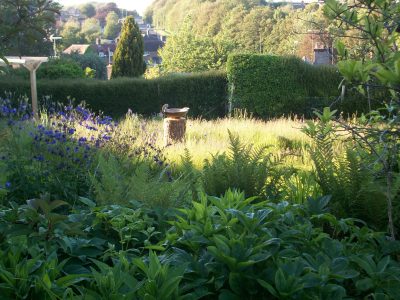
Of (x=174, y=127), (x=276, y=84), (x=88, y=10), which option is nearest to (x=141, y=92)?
(x=276, y=84)

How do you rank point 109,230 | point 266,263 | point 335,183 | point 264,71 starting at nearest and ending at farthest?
point 266,263, point 109,230, point 335,183, point 264,71

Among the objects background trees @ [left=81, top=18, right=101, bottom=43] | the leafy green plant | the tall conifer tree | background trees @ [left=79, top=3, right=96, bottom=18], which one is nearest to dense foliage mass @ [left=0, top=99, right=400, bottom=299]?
the leafy green plant

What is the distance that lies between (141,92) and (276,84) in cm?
388

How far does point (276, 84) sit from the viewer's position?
53.5 ft

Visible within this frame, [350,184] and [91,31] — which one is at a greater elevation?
[91,31]

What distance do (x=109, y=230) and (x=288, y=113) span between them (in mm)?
14447

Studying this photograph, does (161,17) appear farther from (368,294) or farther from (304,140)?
(368,294)

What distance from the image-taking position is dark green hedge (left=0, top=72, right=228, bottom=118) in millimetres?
14789

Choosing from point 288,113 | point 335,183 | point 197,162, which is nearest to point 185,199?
point 335,183

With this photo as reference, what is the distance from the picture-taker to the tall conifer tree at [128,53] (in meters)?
23.4

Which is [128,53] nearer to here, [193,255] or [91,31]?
[193,255]

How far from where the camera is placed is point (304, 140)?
28.9ft

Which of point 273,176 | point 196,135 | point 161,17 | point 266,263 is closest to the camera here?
point 266,263

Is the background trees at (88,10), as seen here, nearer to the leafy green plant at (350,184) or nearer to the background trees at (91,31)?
the background trees at (91,31)
